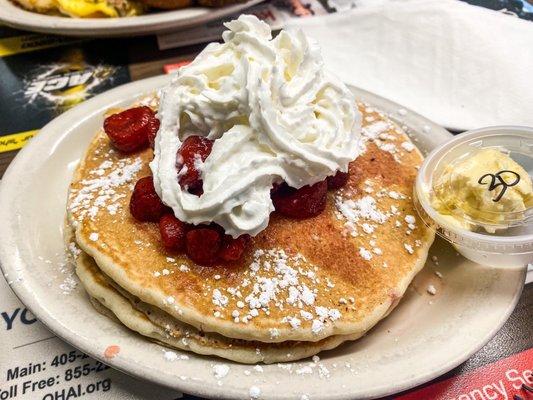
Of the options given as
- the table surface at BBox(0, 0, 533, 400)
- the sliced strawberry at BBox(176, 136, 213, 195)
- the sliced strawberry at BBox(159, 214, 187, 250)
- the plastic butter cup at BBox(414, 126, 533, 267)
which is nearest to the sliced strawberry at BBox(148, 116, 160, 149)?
the sliced strawberry at BBox(176, 136, 213, 195)

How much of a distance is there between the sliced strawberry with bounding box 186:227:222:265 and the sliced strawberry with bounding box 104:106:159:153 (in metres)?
0.40

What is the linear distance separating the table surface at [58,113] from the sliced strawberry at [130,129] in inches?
19.5

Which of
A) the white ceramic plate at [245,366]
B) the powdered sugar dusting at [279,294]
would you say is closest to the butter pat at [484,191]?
the white ceramic plate at [245,366]

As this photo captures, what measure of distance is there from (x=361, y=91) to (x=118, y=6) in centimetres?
120

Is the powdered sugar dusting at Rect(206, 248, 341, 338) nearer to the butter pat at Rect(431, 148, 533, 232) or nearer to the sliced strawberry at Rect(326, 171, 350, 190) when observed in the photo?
the sliced strawberry at Rect(326, 171, 350, 190)

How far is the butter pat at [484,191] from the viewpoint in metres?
1.32

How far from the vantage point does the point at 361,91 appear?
6.25 feet

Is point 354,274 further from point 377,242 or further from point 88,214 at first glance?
point 88,214

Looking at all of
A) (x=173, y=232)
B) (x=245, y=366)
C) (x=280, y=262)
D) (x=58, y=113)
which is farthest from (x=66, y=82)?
(x=245, y=366)

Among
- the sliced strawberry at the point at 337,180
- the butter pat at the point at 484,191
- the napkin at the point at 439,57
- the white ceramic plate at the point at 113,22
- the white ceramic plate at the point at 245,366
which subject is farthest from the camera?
the white ceramic plate at the point at 113,22

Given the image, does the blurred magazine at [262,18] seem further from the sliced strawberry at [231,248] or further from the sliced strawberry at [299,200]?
the sliced strawberry at [231,248]

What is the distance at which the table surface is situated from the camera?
124cm

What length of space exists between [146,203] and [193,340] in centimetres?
34

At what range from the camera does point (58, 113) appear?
209cm
